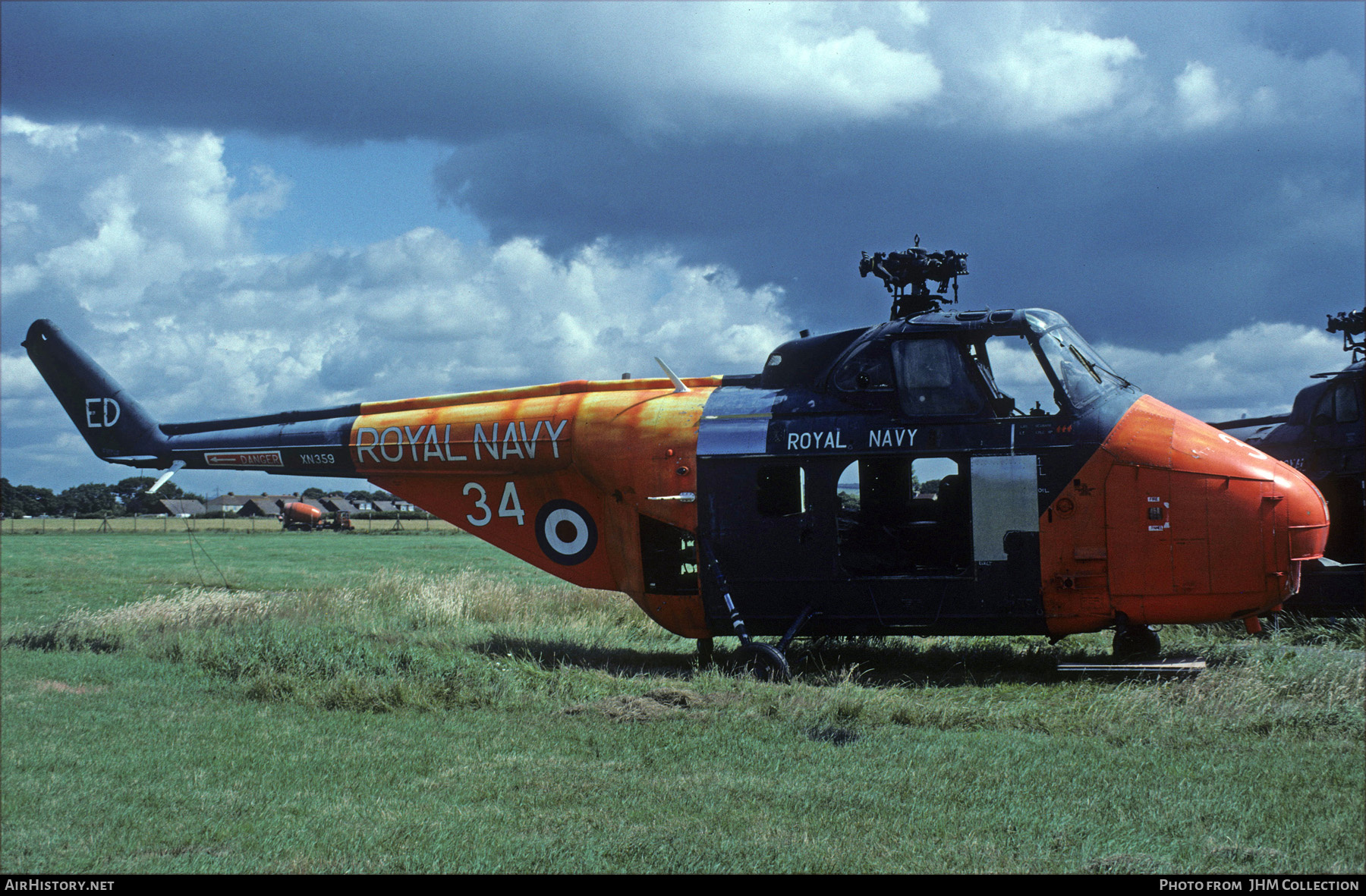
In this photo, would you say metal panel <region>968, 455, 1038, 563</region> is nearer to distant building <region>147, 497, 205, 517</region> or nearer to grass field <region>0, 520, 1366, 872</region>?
grass field <region>0, 520, 1366, 872</region>

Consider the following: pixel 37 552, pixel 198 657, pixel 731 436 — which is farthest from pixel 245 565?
pixel 731 436

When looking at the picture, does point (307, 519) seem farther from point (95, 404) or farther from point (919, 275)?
point (919, 275)

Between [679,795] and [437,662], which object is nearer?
[679,795]

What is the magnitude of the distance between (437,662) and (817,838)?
6.00m

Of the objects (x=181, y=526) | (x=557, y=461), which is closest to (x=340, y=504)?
(x=181, y=526)

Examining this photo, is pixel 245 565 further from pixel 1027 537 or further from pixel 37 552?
pixel 1027 537

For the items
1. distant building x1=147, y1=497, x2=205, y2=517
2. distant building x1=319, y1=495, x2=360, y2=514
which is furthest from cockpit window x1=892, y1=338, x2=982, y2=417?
distant building x1=147, y1=497, x2=205, y2=517

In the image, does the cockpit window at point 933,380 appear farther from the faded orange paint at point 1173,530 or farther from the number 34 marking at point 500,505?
the number 34 marking at point 500,505

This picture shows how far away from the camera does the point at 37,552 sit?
151 feet

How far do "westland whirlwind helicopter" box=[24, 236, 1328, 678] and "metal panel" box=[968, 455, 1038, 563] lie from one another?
0.07ft

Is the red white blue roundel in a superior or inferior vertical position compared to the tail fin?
inferior

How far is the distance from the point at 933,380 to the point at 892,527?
166cm

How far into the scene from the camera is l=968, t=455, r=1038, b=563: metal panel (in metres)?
10.1

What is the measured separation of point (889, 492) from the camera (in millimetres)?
11250
